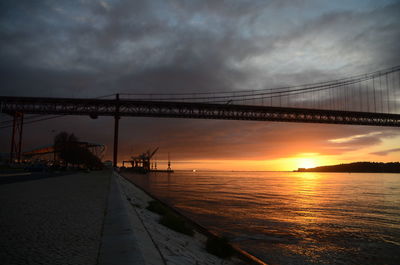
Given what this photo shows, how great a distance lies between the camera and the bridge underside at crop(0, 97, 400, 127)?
5272 cm

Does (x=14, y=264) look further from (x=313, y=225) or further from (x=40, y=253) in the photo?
(x=313, y=225)

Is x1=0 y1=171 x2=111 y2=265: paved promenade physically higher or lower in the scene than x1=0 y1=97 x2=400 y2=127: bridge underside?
lower

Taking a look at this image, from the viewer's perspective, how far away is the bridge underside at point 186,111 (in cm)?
5272

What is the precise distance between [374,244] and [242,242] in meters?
4.44

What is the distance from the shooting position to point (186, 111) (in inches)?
2325

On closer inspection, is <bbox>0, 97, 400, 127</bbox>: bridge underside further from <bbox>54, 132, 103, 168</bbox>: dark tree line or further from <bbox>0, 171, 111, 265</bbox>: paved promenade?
<bbox>0, 171, 111, 265</bbox>: paved promenade

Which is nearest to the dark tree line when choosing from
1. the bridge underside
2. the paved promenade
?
the bridge underside

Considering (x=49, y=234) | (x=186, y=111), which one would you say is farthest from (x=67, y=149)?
(x=49, y=234)

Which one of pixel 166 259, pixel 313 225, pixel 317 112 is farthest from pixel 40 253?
pixel 317 112

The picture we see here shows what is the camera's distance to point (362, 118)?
62594mm

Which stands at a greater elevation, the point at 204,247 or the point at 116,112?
the point at 116,112

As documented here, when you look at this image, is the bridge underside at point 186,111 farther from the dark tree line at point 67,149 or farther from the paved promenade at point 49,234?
the paved promenade at point 49,234

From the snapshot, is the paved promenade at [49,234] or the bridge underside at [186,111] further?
the bridge underside at [186,111]

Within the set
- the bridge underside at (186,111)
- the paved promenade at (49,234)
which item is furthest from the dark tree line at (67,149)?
the paved promenade at (49,234)
